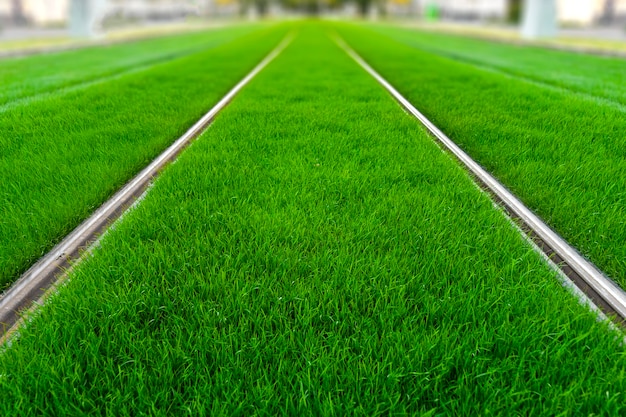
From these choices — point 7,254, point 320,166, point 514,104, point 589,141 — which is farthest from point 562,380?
point 514,104

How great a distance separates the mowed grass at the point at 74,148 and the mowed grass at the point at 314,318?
1.95 ft

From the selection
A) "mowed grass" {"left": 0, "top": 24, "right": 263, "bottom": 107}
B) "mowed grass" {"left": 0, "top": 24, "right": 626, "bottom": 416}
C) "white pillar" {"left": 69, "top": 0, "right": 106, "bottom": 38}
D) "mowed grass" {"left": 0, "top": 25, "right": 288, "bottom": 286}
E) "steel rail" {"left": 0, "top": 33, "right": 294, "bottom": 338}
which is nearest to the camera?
"mowed grass" {"left": 0, "top": 24, "right": 626, "bottom": 416}

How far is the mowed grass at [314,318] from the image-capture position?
1.76m

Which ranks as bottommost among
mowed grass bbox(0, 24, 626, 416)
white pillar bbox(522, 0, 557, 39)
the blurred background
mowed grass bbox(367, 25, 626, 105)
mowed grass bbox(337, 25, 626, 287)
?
mowed grass bbox(0, 24, 626, 416)

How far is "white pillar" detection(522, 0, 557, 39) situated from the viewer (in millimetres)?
25328

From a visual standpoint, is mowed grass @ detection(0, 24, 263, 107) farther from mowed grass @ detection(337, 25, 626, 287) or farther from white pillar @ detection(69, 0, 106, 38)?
white pillar @ detection(69, 0, 106, 38)

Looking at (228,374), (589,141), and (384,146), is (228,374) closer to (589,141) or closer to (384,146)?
(384,146)

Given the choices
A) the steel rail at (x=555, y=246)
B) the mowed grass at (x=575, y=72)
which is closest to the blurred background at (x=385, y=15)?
the mowed grass at (x=575, y=72)

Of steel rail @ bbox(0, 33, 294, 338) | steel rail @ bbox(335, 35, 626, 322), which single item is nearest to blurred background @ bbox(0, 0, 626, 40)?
steel rail @ bbox(335, 35, 626, 322)

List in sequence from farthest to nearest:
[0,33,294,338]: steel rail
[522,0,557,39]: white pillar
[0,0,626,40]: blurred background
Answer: [0,0,626,40]: blurred background < [522,0,557,39]: white pillar < [0,33,294,338]: steel rail

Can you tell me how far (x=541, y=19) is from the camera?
25.7 metres

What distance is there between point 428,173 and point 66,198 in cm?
323

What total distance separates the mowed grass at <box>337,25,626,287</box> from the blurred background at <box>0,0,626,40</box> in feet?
74.3

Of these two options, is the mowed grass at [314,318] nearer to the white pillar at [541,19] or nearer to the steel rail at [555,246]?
the steel rail at [555,246]
